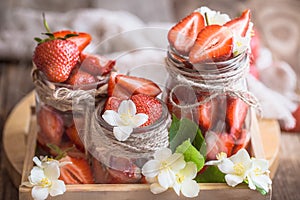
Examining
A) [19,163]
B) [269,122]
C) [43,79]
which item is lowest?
[19,163]

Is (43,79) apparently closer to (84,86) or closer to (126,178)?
(84,86)

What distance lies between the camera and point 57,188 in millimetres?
1033

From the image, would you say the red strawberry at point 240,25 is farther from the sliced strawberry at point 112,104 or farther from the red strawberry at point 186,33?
the sliced strawberry at point 112,104

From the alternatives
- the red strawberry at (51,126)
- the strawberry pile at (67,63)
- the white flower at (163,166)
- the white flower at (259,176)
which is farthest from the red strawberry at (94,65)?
the white flower at (259,176)

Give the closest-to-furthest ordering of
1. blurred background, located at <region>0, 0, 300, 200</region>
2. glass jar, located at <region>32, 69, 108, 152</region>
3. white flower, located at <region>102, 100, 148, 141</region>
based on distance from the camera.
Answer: white flower, located at <region>102, 100, 148, 141</region>, glass jar, located at <region>32, 69, 108, 152</region>, blurred background, located at <region>0, 0, 300, 200</region>

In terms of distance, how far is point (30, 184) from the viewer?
1048 mm

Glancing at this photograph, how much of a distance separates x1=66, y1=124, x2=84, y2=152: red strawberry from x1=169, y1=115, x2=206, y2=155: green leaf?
183 mm

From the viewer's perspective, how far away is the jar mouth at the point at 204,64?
1.08 meters

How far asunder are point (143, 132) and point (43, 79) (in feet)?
0.76

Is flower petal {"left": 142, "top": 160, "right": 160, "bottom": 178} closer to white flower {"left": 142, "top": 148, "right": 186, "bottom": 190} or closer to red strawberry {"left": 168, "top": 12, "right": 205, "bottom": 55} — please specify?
white flower {"left": 142, "top": 148, "right": 186, "bottom": 190}

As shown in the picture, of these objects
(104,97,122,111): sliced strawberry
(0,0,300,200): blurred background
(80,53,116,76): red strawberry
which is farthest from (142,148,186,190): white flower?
(0,0,300,200): blurred background

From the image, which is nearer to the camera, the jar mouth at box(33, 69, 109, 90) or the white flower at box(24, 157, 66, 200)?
the white flower at box(24, 157, 66, 200)

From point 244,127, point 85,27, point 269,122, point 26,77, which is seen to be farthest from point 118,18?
point 244,127

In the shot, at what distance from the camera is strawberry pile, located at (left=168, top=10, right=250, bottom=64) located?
1.08m
